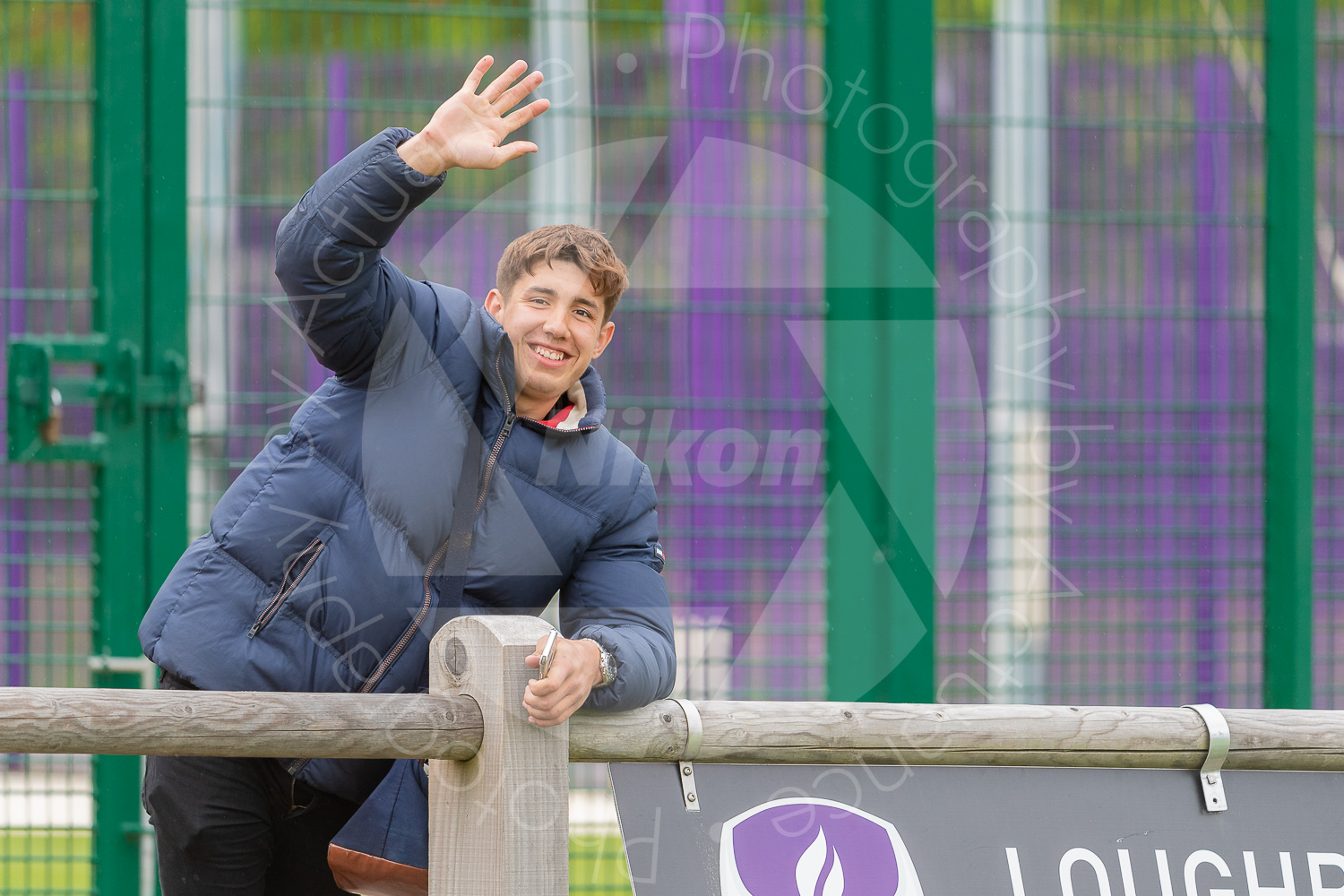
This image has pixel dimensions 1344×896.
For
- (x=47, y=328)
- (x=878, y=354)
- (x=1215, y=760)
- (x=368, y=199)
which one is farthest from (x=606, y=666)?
(x=47, y=328)

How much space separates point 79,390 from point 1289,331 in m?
3.08

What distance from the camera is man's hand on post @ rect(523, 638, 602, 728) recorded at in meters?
1.80

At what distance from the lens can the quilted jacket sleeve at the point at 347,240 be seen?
1884 millimetres

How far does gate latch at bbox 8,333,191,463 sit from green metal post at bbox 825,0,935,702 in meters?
1.60

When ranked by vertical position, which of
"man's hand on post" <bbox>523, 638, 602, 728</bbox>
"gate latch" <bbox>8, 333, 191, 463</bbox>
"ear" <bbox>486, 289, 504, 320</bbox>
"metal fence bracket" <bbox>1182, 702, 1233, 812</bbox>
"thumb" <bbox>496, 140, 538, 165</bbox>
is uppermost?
"thumb" <bbox>496, 140, 538, 165</bbox>

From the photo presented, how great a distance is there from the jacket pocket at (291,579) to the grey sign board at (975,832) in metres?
0.55

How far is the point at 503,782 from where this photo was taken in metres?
1.84

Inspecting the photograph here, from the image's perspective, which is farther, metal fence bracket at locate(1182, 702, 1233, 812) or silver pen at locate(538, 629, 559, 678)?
metal fence bracket at locate(1182, 702, 1233, 812)

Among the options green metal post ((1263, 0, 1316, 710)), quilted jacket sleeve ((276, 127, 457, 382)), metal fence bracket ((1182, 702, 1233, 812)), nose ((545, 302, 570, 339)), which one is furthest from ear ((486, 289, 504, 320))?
green metal post ((1263, 0, 1316, 710))

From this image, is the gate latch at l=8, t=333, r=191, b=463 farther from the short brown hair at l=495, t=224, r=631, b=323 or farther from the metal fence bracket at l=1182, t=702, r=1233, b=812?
the metal fence bracket at l=1182, t=702, r=1233, b=812

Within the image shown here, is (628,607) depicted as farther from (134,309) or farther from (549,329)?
(134,309)

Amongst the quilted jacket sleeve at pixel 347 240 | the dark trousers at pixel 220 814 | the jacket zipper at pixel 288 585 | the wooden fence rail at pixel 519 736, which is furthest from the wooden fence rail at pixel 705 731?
the quilted jacket sleeve at pixel 347 240

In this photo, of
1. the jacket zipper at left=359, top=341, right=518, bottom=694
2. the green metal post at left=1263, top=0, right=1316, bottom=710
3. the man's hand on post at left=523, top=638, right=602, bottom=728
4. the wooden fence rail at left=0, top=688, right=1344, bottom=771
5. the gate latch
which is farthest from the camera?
the green metal post at left=1263, top=0, right=1316, bottom=710

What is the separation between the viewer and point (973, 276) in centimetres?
353
